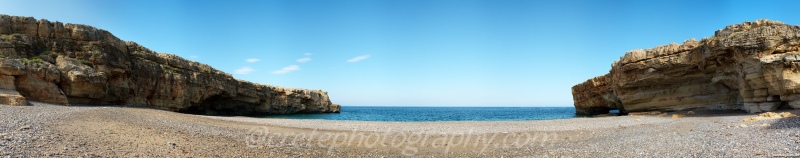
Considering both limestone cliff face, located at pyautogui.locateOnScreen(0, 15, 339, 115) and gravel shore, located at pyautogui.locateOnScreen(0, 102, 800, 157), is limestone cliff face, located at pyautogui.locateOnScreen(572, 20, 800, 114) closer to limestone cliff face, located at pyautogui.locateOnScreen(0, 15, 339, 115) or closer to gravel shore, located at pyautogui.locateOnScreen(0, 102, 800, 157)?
gravel shore, located at pyautogui.locateOnScreen(0, 102, 800, 157)

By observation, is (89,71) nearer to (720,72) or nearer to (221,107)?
(221,107)

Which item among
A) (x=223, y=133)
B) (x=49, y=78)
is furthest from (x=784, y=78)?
(x=49, y=78)

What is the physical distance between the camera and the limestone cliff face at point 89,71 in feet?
88.4

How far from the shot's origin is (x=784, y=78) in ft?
80.5

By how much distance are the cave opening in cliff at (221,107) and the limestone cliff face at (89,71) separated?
113 cm

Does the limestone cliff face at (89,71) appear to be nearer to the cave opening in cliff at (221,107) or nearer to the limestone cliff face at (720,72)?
the cave opening in cliff at (221,107)

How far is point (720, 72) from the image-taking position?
31.6 m

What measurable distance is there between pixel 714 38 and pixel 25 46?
174 feet

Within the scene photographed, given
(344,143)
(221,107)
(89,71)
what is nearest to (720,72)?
(344,143)

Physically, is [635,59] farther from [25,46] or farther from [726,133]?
[25,46]

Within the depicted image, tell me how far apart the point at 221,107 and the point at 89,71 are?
28.5 metres

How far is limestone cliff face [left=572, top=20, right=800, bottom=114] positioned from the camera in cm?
2553

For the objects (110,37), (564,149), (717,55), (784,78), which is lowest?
(564,149)

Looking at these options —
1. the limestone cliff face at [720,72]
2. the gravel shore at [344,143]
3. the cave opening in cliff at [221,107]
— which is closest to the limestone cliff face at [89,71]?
the cave opening in cliff at [221,107]
